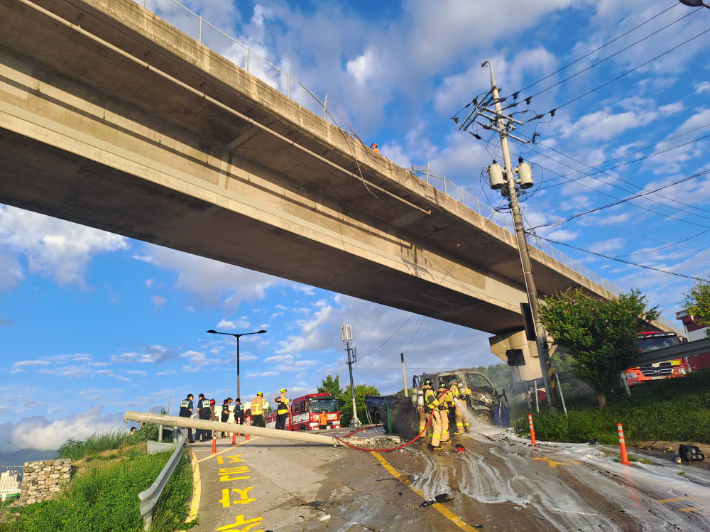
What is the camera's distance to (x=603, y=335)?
1658 centimetres

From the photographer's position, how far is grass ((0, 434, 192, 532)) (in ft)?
20.8

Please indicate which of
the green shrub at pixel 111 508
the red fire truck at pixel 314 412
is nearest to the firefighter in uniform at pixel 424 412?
the green shrub at pixel 111 508

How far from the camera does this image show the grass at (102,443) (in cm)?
1556

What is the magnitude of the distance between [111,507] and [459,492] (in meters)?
5.44

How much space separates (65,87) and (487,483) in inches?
497

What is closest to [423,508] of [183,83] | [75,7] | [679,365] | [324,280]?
[183,83]

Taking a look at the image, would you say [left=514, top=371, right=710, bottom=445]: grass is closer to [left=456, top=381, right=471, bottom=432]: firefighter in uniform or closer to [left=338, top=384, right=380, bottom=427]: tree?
[left=456, top=381, right=471, bottom=432]: firefighter in uniform

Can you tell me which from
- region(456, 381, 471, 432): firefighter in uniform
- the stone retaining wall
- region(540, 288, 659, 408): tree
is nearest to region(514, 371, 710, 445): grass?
region(540, 288, 659, 408): tree

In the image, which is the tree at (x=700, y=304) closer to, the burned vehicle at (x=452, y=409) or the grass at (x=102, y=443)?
the burned vehicle at (x=452, y=409)

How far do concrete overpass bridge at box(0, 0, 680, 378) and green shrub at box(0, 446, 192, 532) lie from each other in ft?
23.3

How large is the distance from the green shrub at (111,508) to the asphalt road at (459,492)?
0.50 meters

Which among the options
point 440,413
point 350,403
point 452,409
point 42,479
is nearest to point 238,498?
point 440,413

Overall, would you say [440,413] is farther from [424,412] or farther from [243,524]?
[243,524]

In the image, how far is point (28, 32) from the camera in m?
9.76
